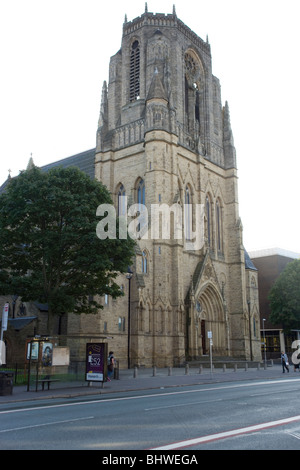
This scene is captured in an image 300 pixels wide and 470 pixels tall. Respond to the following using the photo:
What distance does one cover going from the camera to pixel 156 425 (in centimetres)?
1012

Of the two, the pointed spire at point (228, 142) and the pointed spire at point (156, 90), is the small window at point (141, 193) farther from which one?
the pointed spire at point (228, 142)

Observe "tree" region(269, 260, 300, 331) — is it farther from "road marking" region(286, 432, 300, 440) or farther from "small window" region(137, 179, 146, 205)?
"road marking" region(286, 432, 300, 440)

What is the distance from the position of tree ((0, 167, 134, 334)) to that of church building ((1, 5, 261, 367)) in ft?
36.9

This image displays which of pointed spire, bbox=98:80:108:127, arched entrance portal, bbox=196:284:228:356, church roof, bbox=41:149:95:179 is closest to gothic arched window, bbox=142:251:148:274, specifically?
arched entrance portal, bbox=196:284:228:356

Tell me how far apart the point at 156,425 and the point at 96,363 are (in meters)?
11.3

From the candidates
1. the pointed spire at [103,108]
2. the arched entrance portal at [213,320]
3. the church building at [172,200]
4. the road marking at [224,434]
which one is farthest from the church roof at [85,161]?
the road marking at [224,434]

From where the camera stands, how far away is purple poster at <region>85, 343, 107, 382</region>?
20797 mm

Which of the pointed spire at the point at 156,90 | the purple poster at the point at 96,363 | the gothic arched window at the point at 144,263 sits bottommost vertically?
the purple poster at the point at 96,363

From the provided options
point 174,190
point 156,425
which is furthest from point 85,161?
point 156,425

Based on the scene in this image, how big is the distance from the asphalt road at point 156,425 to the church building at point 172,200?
21945 millimetres

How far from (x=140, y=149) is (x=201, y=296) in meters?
16.4

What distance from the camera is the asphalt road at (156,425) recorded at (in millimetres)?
8094

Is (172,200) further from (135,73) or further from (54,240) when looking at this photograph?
(54,240)
